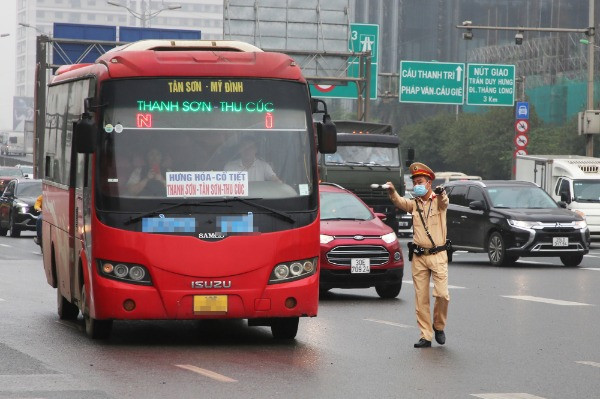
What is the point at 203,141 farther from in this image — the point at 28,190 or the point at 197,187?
the point at 28,190

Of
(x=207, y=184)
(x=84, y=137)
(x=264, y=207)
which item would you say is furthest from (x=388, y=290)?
(x=84, y=137)

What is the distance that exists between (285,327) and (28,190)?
2794cm

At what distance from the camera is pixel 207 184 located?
13531 millimetres

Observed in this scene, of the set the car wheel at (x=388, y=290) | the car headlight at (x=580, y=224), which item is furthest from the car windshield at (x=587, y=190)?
the car wheel at (x=388, y=290)

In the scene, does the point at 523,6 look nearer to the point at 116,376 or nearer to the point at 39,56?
the point at 39,56

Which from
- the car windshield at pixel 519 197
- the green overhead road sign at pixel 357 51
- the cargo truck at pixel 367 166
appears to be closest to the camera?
the car windshield at pixel 519 197

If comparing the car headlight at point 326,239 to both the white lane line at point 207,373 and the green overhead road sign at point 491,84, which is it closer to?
the white lane line at point 207,373

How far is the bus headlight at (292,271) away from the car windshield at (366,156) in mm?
23394

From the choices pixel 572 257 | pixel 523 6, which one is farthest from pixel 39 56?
pixel 523 6

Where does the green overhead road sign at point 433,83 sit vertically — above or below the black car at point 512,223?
above

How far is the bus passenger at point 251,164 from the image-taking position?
13.6m

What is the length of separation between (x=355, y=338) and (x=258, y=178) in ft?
6.92

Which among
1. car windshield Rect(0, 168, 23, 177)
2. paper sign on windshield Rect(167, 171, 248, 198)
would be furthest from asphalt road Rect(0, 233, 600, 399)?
car windshield Rect(0, 168, 23, 177)

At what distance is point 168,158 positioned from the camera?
44.7 feet
